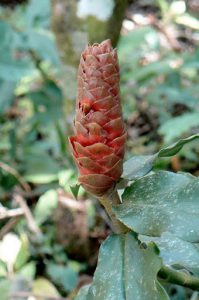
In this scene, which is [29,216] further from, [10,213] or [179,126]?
[179,126]

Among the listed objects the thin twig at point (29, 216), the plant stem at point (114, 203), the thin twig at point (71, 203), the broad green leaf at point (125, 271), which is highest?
the plant stem at point (114, 203)

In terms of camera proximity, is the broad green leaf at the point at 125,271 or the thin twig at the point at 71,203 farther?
the thin twig at the point at 71,203

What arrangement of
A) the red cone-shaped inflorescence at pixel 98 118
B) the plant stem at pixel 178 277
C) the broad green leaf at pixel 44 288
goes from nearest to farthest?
the red cone-shaped inflorescence at pixel 98 118 < the plant stem at pixel 178 277 < the broad green leaf at pixel 44 288

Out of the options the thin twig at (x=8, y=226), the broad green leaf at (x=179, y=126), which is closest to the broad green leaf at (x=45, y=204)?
the thin twig at (x=8, y=226)

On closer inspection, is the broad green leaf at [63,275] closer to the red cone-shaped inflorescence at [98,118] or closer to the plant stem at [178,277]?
the plant stem at [178,277]

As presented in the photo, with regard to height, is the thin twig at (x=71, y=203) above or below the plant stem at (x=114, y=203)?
below

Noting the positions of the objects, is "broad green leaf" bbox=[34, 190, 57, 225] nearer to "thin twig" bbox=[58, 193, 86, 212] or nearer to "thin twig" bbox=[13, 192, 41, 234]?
"thin twig" bbox=[13, 192, 41, 234]
